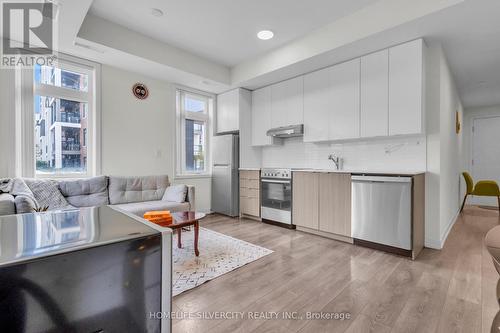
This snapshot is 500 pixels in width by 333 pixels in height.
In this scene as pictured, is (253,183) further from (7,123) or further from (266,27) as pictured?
(7,123)

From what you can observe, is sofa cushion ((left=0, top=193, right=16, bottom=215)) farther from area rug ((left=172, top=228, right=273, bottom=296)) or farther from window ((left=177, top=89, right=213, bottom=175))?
window ((left=177, top=89, right=213, bottom=175))

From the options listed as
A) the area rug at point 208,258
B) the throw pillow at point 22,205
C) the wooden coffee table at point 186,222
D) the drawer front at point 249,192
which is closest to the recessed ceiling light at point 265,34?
the drawer front at point 249,192

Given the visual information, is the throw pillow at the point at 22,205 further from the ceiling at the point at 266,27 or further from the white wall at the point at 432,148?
the white wall at the point at 432,148

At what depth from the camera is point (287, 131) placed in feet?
13.4

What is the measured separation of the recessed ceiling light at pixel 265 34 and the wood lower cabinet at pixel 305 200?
1973 millimetres

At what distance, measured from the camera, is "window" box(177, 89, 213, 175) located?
458cm

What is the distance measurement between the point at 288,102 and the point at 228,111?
1.25 metres

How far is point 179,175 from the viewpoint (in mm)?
4523

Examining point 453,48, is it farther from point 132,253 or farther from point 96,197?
point 96,197

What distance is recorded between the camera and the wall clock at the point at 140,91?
395 cm

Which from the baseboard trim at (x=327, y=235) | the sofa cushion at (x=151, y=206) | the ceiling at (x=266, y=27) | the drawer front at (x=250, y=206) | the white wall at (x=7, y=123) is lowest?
the baseboard trim at (x=327, y=235)

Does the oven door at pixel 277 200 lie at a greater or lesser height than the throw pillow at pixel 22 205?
lesser

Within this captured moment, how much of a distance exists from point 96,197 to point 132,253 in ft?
10.5

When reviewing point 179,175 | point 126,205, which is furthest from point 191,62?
point 126,205
